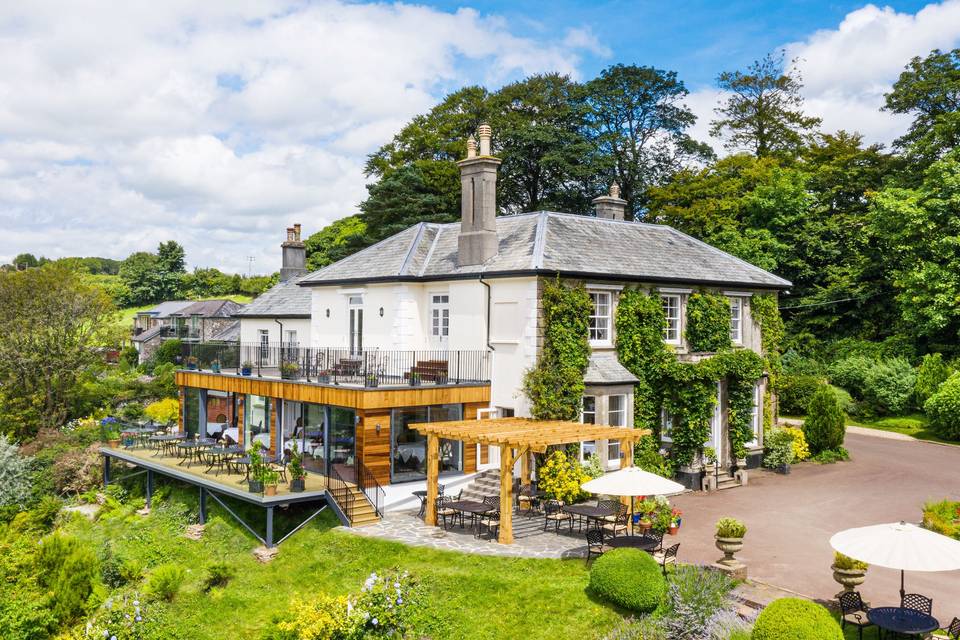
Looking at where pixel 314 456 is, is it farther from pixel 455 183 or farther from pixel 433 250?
pixel 455 183

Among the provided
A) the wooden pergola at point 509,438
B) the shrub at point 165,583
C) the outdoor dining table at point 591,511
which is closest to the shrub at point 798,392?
the wooden pergola at point 509,438

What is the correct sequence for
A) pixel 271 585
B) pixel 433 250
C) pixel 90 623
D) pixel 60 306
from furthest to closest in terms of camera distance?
pixel 60 306
pixel 433 250
pixel 271 585
pixel 90 623

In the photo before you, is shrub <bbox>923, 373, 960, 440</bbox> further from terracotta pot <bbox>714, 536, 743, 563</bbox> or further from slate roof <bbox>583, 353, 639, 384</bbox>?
terracotta pot <bbox>714, 536, 743, 563</bbox>

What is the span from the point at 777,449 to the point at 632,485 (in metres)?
12.2

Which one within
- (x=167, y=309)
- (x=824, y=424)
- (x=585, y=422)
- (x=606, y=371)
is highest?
(x=167, y=309)

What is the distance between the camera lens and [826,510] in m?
20.9

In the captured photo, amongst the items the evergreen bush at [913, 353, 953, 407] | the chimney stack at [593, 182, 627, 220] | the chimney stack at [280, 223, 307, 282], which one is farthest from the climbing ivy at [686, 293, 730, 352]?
the chimney stack at [280, 223, 307, 282]

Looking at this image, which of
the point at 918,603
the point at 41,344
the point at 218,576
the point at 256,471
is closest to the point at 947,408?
the point at 918,603

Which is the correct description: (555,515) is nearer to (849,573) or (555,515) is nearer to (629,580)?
(629,580)

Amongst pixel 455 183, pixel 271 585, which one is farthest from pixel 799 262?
pixel 271 585

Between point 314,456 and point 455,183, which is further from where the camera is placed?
point 455,183

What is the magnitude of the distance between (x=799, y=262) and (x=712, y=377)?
2142 centimetres

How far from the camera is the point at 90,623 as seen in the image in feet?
53.6

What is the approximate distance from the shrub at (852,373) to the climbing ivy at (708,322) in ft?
42.6
